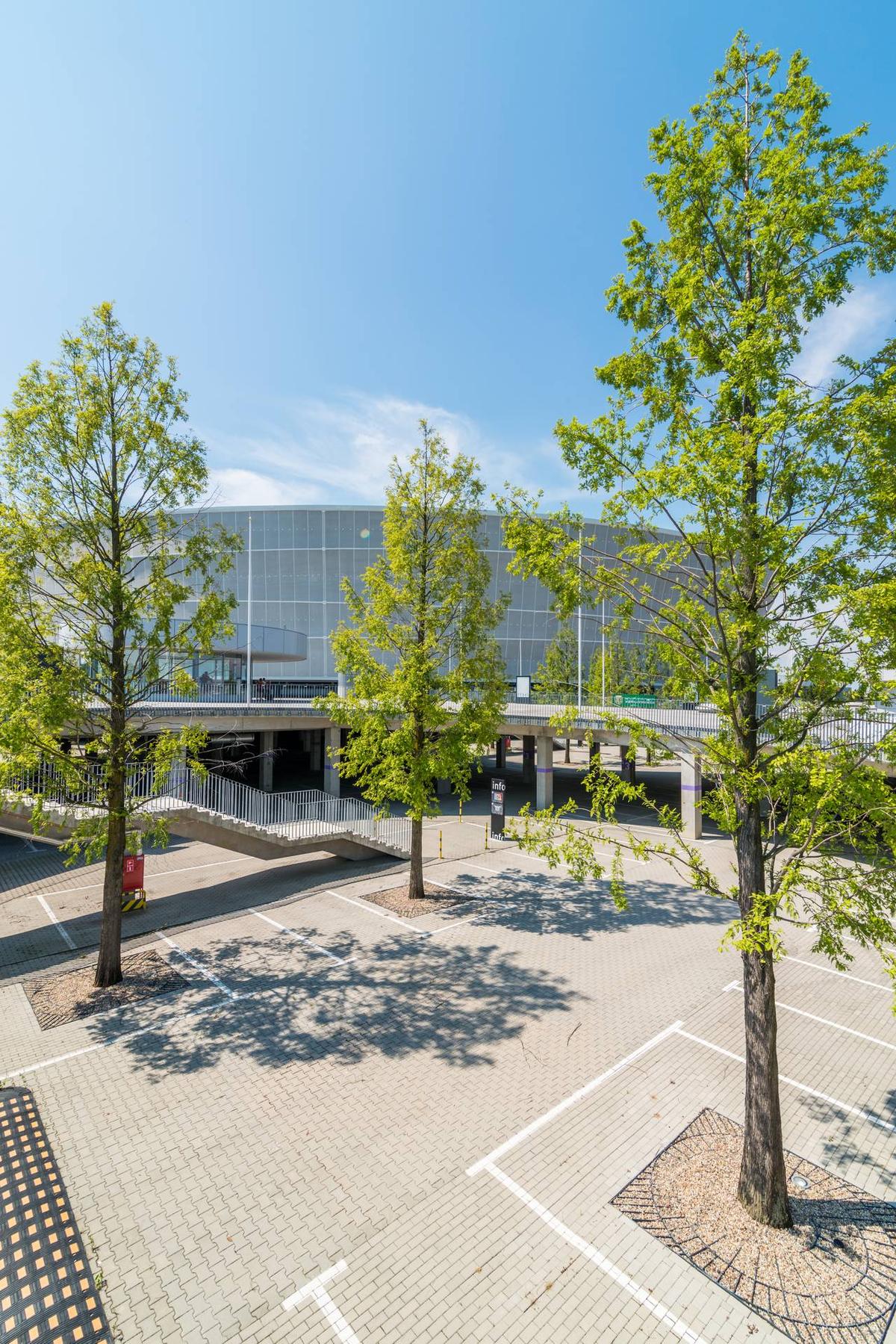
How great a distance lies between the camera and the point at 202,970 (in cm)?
1169

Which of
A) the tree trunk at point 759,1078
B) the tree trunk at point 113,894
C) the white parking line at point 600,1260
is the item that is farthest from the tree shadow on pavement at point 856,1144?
the tree trunk at point 113,894

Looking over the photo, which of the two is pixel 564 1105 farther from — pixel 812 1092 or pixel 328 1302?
pixel 328 1302

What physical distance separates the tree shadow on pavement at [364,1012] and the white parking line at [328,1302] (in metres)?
3.38

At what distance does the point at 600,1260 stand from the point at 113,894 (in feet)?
30.1

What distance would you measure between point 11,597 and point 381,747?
297 inches

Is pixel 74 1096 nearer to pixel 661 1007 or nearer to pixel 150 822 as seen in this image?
pixel 150 822

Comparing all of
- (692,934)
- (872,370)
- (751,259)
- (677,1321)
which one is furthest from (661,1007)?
(751,259)

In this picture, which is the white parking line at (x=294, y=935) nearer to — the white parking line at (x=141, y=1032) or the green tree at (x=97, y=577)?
the white parking line at (x=141, y=1032)

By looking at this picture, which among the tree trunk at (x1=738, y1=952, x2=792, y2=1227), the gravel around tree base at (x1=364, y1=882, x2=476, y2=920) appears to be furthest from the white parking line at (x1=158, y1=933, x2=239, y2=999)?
the tree trunk at (x1=738, y1=952, x2=792, y2=1227)

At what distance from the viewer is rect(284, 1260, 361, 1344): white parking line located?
4.82 meters

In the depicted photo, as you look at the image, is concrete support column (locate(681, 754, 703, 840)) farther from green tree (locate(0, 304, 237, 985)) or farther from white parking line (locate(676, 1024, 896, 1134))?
green tree (locate(0, 304, 237, 985))

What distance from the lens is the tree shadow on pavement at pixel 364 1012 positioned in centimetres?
893

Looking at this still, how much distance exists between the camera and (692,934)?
44.6ft

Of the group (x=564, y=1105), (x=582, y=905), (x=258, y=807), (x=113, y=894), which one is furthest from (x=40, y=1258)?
(x=582, y=905)
